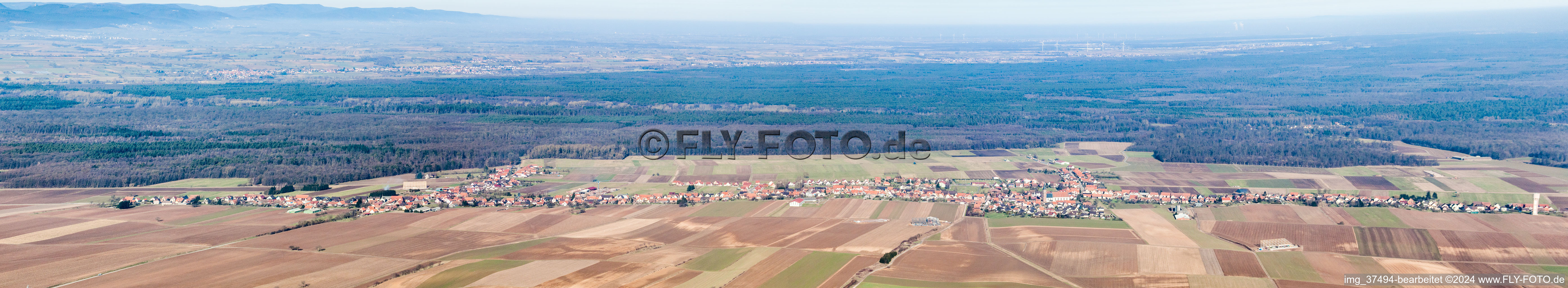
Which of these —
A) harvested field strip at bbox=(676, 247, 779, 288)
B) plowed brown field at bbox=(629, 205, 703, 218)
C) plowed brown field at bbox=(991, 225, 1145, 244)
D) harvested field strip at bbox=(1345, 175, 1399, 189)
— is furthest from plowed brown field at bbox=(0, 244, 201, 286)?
harvested field strip at bbox=(1345, 175, 1399, 189)

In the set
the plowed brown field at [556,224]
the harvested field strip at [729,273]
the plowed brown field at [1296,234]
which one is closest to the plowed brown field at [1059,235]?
the plowed brown field at [1296,234]

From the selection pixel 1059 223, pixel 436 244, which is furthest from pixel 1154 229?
pixel 436 244

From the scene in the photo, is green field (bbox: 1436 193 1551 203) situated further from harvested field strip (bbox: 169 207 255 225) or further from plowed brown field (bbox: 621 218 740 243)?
harvested field strip (bbox: 169 207 255 225)

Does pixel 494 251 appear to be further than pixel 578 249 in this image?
No

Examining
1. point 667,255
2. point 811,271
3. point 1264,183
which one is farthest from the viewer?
point 1264,183

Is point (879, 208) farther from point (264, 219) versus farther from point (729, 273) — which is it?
point (264, 219)

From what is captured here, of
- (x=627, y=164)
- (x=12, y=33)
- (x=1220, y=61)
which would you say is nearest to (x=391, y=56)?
(x=12, y=33)

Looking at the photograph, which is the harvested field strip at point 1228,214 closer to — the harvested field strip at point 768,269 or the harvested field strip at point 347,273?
the harvested field strip at point 768,269
